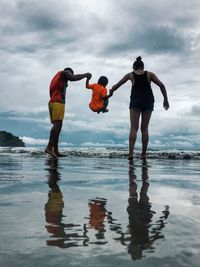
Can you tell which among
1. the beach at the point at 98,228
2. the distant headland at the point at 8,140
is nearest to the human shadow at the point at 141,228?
the beach at the point at 98,228

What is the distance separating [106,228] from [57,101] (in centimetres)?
633

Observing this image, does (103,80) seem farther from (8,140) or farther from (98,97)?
(8,140)

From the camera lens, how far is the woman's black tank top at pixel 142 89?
7430 mm

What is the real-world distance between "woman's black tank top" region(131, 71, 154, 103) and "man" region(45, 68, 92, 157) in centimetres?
121

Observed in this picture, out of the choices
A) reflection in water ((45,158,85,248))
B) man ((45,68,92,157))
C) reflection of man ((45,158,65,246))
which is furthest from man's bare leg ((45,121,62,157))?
reflection in water ((45,158,85,248))

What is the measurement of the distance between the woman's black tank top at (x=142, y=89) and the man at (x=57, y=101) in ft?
3.96

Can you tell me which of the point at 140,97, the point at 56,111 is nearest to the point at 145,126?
the point at 140,97

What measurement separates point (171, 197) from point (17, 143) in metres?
36.2

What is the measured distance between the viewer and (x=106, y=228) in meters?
1.57

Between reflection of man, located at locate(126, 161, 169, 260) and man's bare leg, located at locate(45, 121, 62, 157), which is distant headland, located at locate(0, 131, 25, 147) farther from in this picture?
reflection of man, located at locate(126, 161, 169, 260)

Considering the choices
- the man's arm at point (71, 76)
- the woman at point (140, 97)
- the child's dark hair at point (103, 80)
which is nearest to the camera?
the woman at point (140, 97)

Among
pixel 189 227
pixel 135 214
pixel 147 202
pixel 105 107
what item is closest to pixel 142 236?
pixel 189 227

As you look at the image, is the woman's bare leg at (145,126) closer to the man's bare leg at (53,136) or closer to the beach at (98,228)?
the man's bare leg at (53,136)

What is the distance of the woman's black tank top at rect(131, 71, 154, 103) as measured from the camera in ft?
24.4
